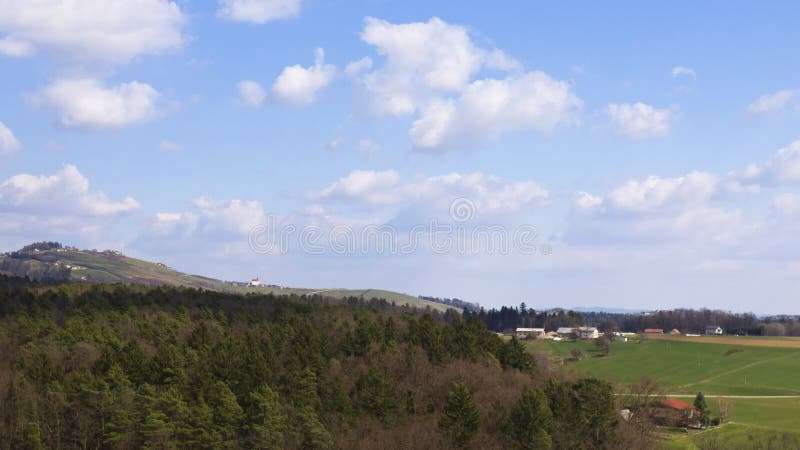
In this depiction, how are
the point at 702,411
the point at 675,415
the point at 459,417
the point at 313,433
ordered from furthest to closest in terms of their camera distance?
the point at 675,415 < the point at 702,411 < the point at 459,417 < the point at 313,433

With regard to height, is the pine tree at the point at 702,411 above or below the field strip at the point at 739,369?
below

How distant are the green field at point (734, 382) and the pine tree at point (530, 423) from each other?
31.1 meters

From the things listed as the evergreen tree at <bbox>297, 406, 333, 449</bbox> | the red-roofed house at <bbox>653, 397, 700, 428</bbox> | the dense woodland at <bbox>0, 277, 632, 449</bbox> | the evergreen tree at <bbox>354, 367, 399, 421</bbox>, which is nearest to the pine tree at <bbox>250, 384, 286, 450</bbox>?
the dense woodland at <bbox>0, 277, 632, 449</bbox>

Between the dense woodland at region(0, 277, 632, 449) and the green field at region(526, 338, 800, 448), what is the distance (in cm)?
2792

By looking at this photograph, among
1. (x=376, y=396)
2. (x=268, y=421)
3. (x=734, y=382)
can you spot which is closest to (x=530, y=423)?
(x=376, y=396)

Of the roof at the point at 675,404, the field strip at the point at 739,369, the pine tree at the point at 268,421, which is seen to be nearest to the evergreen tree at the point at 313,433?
the pine tree at the point at 268,421

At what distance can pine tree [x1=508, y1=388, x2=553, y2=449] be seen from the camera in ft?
266

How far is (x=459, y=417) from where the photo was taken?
83.6m

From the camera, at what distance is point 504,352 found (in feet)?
390

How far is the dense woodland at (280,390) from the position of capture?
81500 mm

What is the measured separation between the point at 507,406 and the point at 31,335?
68086 mm

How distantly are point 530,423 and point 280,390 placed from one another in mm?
32709

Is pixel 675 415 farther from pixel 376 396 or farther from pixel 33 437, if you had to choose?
pixel 33 437

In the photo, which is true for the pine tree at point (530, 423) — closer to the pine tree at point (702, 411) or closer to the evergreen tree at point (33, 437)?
the pine tree at point (702, 411)
